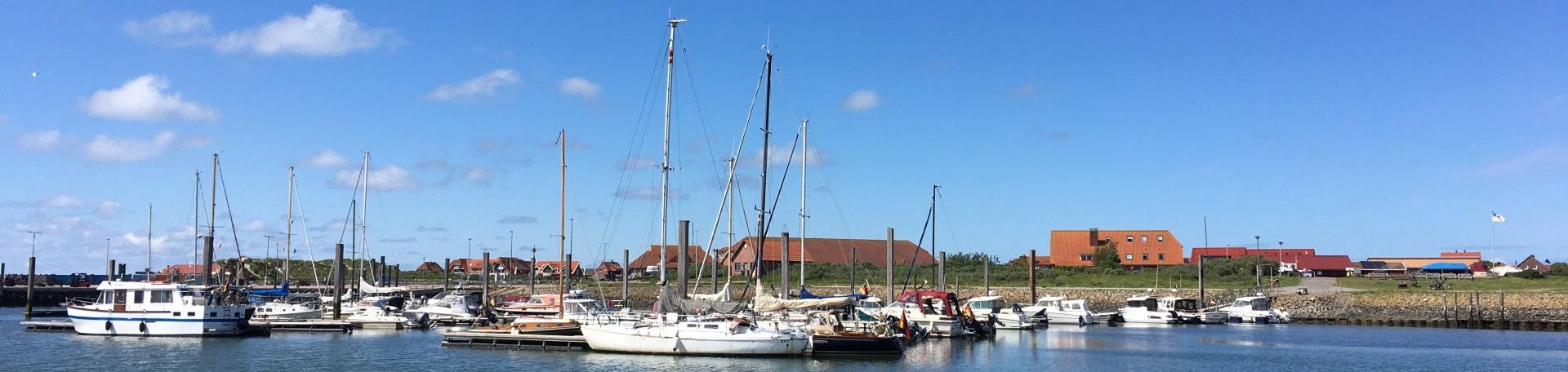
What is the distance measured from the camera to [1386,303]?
68.6m

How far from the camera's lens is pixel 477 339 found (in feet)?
141

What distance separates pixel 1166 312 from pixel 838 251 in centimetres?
5314

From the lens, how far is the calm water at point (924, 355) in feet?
121

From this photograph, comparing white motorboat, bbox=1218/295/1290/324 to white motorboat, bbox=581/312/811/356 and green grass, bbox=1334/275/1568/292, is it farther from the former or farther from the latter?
white motorboat, bbox=581/312/811/356

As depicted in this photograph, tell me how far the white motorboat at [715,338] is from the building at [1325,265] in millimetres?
78023

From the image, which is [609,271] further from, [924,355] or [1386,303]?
[924,355]

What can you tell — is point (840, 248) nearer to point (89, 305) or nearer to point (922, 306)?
point (922, 306)

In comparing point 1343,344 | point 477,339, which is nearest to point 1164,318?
point 1343,344

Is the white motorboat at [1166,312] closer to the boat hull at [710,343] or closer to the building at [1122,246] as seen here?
the boat hull at [710,343]

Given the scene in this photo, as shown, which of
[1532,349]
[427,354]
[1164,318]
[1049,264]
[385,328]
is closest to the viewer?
[427,354]

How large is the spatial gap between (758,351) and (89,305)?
26.9m

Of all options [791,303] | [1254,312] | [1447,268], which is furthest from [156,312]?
[1447,268]

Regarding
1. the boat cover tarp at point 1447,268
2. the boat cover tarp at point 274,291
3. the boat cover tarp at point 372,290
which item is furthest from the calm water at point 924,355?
the boat cover tarp at point 1447,268

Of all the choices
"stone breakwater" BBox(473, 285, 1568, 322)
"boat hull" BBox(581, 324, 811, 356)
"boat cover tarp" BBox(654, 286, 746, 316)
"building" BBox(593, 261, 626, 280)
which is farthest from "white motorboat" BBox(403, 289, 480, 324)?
"building" BBox(593, 261, 626, 280)
